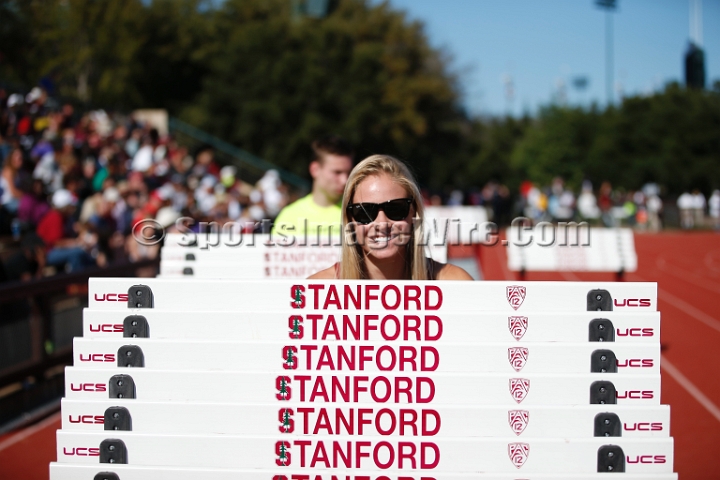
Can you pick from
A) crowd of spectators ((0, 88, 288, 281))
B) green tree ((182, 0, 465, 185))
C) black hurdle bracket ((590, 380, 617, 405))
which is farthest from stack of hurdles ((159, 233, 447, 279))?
green tree ((182, 0, 465, 185))

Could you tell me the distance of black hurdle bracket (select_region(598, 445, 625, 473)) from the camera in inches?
109

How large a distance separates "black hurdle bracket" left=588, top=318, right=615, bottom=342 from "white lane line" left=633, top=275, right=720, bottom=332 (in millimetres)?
11071

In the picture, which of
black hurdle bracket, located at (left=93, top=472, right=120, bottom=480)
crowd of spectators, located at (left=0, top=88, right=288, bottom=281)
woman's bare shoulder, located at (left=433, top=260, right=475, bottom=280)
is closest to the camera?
black hurdle bracket, located at (left=93, top=472, right=120, bottom=480)

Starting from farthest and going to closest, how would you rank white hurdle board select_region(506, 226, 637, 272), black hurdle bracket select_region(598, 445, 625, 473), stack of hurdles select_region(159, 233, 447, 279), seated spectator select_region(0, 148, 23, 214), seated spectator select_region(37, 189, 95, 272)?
white hurdle board select_region(506, 226, 637, 272), seated spectator select_region(0, 148, 23, 214), seated spectator select_region(37, 189, 95, 272), stack of hurdles select_region(159, 233, 447, 279), black hurdle bracket select_region(598, 445, 625, 473)

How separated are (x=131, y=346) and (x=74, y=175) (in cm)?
1158

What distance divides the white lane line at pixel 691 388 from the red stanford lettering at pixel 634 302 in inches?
218

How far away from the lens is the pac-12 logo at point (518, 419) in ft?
9.18

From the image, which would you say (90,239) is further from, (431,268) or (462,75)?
(462,75)

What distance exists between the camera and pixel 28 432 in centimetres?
707

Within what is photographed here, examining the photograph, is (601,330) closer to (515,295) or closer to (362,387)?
(515,295)

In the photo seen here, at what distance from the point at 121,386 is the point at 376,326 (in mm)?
970

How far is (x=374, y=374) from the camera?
285cm

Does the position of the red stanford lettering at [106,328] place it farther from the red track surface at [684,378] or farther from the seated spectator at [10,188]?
the seated spectator at [10,188]

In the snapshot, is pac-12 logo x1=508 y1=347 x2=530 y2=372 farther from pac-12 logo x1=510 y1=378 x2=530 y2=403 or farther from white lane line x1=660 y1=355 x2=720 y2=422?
white lane line x1=660 y1=355 x2=720 y2=422
